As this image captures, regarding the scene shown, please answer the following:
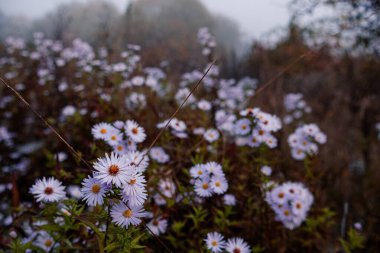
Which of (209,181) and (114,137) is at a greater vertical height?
(114,137)

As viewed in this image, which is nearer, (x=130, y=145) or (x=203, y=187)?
(x=203, y=187)

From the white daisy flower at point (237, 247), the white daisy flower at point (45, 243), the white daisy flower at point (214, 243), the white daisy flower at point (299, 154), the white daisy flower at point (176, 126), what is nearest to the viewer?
the white daisy flower at point (214, 243)

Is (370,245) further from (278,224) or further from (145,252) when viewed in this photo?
(145,252)

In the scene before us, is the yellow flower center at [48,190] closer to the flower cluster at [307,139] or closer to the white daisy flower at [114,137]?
the white daisy flower at [114,137]

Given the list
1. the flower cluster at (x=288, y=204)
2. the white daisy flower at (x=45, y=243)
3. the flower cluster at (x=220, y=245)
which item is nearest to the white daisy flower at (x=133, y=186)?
the flower cluster at (x=220, y=245)

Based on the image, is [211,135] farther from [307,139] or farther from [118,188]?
[118,188]

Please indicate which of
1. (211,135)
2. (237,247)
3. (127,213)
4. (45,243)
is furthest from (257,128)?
(45,243)
